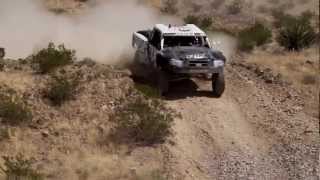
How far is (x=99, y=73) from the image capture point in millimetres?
15867

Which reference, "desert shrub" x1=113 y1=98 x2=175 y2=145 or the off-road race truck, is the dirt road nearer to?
"desert shrub" x1=113 y1=98 x2=175 y2=145

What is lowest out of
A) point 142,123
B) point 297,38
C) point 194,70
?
point 142,123

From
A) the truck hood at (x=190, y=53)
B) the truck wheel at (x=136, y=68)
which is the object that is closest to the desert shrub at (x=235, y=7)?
the truck wheel at (x=136, y=68)

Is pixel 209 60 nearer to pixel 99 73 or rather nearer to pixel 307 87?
pixel 99 73

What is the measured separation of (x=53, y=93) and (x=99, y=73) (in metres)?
2.02

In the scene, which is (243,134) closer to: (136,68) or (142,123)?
(142,123)

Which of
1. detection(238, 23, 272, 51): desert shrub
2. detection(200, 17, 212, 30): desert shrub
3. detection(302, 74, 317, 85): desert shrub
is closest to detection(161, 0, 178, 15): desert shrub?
detection(200, 17, 212, 30): desert shrub

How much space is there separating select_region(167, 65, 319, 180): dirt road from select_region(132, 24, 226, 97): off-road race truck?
0.53 m

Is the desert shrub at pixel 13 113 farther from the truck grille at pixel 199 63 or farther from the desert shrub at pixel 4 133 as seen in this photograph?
the truck grille at pixel 199 63

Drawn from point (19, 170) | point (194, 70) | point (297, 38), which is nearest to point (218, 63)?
point (194, 70)

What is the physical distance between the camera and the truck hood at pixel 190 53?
15.7m

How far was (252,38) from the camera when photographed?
2381 centimetres

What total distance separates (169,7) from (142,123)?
21165 millimetres

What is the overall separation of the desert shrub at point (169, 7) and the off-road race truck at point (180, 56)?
49.2 feet
